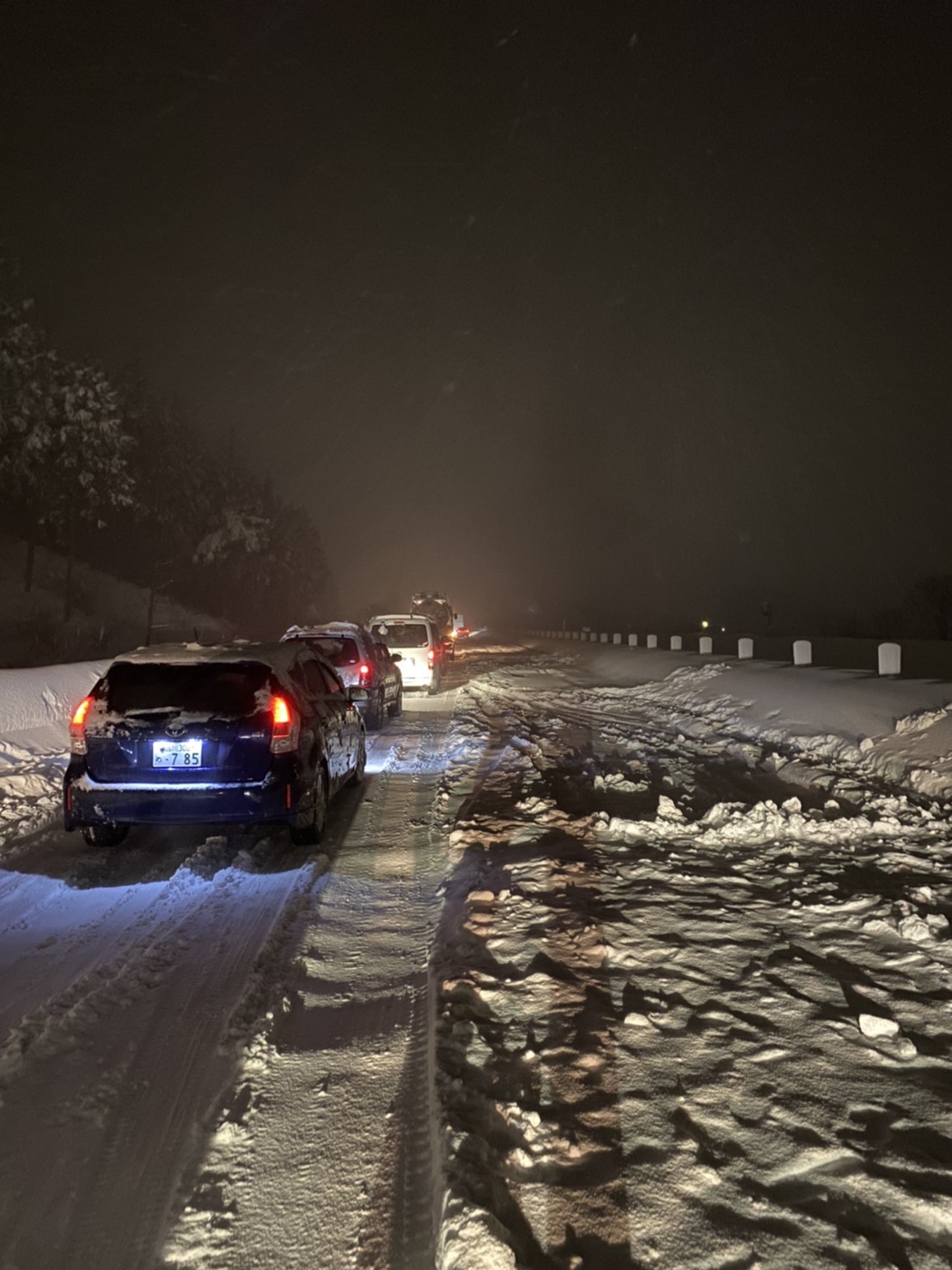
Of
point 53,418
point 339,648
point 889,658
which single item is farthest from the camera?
point 53,418

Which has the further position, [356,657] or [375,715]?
[375,715]

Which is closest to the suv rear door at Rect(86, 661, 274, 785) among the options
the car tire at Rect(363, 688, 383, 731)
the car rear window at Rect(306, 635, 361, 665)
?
the car rear window at Rect(306, 635, 361, 665)

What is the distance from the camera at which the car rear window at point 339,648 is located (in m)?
13.6

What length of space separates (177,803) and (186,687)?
94 centimetres

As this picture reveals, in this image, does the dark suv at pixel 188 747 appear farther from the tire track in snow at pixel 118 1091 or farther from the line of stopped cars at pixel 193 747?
the tire track in snow at pixel 118 1091

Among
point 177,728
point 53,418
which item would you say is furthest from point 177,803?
point 53,418

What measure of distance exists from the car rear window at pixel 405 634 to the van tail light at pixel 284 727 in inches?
549

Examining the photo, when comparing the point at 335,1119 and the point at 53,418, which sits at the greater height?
the point at 53,418

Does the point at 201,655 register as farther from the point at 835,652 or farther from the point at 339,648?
the point at 835,652

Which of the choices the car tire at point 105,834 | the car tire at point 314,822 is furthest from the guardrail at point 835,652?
the car tire at point 105,834

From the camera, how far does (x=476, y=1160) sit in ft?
8.73

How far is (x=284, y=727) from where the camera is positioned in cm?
637

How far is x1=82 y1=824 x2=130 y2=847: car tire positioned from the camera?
652 centimetres

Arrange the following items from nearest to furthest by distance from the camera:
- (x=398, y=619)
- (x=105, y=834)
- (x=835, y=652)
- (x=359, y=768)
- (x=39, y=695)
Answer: (x=105, y=834) → (x=359, y=768) → (x=39, y=695) → (x=398, y=619) → (x=835, y=652)
